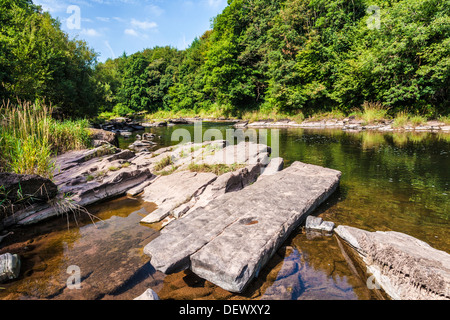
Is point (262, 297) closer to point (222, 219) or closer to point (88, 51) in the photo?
point (222, 219)

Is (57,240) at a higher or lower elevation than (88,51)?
lower

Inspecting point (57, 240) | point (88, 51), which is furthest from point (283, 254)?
point (88, 51)

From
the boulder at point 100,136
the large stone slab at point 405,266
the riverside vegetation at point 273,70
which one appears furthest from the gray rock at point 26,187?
the boulder at point 100,136

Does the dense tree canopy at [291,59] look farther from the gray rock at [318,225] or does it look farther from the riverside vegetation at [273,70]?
the gray rock at [318,225]

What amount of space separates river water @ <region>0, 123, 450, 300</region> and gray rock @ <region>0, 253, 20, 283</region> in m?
0.09

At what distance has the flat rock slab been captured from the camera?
2707 mm

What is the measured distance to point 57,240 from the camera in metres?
3.80

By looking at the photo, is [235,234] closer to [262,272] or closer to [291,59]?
[262,272]

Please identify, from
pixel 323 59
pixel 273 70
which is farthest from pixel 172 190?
pixel 323 59

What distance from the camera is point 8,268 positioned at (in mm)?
2791

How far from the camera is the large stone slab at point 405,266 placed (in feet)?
7.18

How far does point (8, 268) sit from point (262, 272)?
329 centimetres
